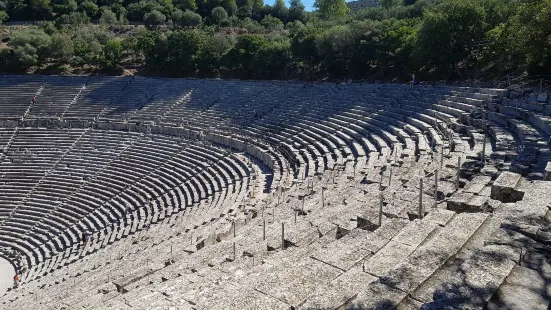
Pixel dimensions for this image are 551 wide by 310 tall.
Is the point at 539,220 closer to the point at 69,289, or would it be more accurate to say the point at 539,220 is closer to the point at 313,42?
the point at 69,289

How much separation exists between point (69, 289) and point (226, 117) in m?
17.8

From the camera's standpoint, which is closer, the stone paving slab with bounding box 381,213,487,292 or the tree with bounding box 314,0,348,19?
the stone paving slab with bounding box 381,213,487,292

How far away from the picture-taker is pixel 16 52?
39.7 meters

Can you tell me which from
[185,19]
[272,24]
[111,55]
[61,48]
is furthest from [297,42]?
[185,19]

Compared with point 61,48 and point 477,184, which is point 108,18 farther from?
point 477,184

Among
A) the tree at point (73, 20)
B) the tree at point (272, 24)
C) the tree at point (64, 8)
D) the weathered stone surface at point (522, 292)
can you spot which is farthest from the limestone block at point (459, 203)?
the tree at point (64, 8)

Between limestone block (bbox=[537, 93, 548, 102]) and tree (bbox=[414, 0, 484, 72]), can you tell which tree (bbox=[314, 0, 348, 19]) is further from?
limestone block (bbox=[537, 93, 548, 102])

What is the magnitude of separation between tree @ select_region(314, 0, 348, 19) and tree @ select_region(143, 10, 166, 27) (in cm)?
2234

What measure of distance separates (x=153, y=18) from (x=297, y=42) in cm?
2877

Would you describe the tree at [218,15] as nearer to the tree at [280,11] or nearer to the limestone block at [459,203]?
the tree at [280,11]

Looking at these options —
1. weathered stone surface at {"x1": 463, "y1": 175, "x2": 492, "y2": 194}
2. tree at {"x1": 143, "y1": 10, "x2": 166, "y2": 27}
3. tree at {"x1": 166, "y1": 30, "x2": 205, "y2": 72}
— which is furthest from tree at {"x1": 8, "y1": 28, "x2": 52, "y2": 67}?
weathered stone surface at {"x1": 463, "y1": 175, "x2": 492, "y2": 194}

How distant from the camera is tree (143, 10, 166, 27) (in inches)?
2301

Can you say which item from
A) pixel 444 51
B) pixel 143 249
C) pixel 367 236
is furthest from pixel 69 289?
pixel 444 51

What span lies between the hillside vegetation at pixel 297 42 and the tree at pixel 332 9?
0.15 meters
